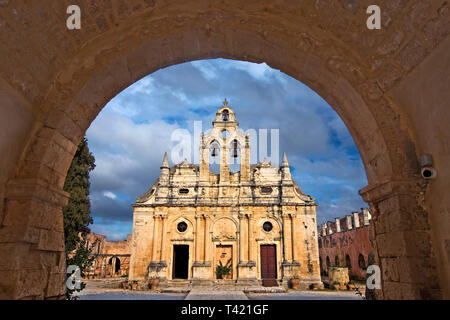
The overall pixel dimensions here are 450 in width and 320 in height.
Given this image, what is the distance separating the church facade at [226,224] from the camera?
22328 mm

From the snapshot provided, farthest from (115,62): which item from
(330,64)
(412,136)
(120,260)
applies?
(120,260)

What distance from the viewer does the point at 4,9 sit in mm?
2506

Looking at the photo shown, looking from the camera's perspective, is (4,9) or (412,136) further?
(412,136)

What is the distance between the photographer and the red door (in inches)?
880

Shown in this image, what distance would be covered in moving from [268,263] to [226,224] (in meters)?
4.07

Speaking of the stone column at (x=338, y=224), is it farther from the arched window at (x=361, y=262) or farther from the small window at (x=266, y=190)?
the small window at (x=266, y=190)

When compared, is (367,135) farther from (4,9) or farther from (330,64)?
(4,9)

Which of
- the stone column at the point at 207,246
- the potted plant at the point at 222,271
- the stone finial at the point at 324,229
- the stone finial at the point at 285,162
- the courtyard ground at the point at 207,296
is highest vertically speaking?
the stone finial at the point at 285,162

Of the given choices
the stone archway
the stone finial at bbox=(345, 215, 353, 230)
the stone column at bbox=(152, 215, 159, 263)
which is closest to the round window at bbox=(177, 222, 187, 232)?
the stone column at bbox=(152, 215, 159, 263)

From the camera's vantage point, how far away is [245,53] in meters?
3.75

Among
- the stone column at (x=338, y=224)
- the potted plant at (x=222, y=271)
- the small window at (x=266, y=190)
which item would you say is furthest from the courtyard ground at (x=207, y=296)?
the stone column at (x=338, y=224)

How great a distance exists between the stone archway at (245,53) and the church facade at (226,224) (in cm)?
1998

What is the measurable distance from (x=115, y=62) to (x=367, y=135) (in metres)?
2.79
